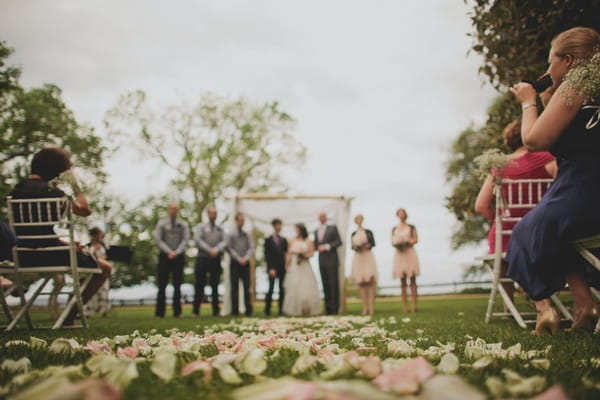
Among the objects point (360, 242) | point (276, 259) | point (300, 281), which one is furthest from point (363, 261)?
point (276, 259)

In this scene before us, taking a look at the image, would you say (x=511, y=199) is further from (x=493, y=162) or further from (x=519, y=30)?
(x=519, y=30)

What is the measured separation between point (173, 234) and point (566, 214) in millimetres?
8445

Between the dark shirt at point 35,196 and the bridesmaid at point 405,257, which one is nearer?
the dark shirt at point 35,196

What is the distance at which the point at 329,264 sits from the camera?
409 inches

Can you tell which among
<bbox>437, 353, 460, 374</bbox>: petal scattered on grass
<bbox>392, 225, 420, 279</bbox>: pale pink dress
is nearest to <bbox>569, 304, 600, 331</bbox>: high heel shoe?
<bbox>437, 353, 460, 374</bbox>: petal scattered on grass

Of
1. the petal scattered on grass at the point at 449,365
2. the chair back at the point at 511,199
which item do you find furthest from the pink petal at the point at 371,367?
the chair back at the point at 511,199

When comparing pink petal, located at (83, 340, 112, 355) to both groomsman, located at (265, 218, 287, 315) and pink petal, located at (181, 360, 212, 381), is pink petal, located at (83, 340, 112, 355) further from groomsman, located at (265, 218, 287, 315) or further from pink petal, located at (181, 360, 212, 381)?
groomsman, located at (265, 218, 287, 315)

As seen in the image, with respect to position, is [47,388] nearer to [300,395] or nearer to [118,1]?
[300,395]

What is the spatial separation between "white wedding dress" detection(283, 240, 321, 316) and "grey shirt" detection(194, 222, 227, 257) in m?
1.88

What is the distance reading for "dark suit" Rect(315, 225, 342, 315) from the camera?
34.0 ft

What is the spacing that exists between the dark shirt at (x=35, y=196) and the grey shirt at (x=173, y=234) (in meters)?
5.15

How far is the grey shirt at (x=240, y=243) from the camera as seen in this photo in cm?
1034

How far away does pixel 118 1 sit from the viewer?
9398 millimetres

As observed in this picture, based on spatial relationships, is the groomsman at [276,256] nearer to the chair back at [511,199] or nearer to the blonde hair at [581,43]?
the chair back at [511,199]
